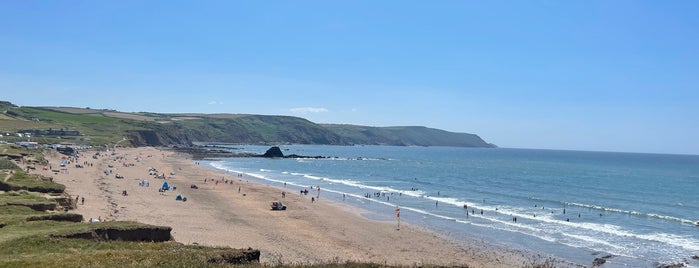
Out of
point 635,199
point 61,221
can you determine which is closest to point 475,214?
point 635,199

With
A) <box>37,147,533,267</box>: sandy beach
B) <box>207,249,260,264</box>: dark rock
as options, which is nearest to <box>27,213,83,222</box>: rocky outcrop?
<box>37,147,533,267</box>: sandy beach

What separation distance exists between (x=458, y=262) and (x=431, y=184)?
4998cm

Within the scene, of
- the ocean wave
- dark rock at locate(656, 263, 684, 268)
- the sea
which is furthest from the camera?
the ocean wave

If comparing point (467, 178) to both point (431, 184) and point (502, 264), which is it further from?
point (502, 264)

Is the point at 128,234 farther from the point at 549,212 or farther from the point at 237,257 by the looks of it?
the point at 549,212

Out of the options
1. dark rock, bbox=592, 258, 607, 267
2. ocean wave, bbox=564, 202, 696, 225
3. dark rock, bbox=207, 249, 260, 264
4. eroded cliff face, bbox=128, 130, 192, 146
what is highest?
eroded cliff face, bbox=128, 130, 192, 146

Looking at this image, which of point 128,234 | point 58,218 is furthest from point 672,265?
point 58,218

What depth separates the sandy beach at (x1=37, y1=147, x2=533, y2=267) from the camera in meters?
29.0

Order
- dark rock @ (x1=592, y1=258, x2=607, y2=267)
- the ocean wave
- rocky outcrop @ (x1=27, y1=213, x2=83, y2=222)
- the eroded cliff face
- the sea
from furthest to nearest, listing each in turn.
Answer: the eroded cliff face
the ocean wave
the sea
dark rock @ (x1=592, y1=258, x2=607, y2=267)
rocky outcrop @ (x1=27, y1=213, x2=83, y2=222)

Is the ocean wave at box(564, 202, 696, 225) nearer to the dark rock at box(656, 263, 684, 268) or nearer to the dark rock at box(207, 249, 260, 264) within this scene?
the dark rock at box(656, 263, 684, 268)

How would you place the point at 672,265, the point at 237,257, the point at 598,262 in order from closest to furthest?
the point at 237,257
the point at 672,265
the point at 598,262

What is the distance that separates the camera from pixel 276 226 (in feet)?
123

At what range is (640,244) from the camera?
3447cm

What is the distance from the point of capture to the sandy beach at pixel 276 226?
95.0 ft
